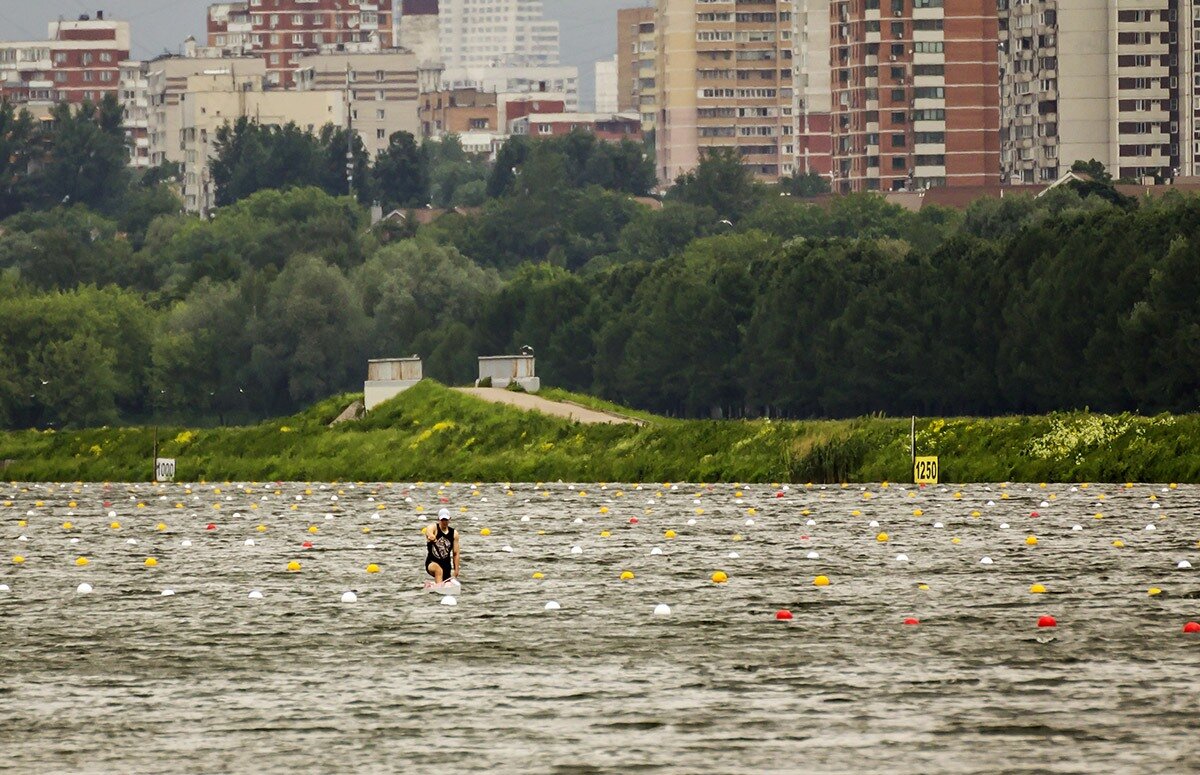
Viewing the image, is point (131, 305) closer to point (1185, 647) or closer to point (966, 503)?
point (966, 503)

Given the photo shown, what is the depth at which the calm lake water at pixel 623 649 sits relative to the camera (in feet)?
87.0

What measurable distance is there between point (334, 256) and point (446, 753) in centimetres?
17400

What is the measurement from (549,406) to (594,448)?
10.3 meters

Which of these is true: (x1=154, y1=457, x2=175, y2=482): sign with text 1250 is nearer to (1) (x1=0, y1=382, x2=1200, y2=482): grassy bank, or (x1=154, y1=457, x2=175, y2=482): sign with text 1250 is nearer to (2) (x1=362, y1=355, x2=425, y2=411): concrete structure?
(1) (x1=0, y1=382, x2=1200, y2=482): grassy bank

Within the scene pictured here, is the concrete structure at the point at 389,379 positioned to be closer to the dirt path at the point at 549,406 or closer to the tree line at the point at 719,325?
the dirt path at the point at 549,406

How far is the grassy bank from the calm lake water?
426 inches

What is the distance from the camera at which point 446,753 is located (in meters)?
26.4

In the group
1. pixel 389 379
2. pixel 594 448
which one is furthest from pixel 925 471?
pixel 389 379

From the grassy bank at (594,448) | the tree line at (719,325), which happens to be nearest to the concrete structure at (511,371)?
the grassy bank at (594,448)

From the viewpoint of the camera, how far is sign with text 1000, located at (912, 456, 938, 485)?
66.2 m

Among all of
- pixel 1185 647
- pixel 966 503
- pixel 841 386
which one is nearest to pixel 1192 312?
pixel 841 386

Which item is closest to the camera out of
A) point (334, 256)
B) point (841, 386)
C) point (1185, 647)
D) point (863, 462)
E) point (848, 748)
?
point (848, 748)

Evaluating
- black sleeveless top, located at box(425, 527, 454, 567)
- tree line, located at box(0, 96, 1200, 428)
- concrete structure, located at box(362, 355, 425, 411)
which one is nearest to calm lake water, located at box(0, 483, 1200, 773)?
black sleeveless top, located at box(425, 527, 454, 567)

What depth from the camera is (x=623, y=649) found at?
33375 millimetres
